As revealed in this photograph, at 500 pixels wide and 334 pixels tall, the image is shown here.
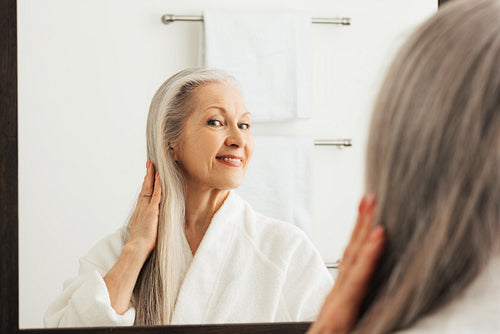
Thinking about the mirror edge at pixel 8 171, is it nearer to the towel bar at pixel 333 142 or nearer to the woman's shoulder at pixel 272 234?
the woman's shoulder at pixel 272 234

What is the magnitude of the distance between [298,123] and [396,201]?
0.62 metres

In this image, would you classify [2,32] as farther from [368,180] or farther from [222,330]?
[368,180]

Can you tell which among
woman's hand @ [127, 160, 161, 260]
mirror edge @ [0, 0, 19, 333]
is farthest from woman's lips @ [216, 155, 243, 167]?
mirror edge @ [0, 0, 19, 333]

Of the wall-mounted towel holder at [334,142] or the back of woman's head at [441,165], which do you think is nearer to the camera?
the back of woman's head at [441,165]

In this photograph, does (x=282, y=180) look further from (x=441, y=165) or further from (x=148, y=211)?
(x=441, y=165)

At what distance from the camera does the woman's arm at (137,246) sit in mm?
933

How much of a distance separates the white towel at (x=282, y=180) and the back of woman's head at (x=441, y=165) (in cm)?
58

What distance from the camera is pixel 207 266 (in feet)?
3.17

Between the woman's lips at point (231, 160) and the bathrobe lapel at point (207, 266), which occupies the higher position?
the woman's lips at point (231, 160)

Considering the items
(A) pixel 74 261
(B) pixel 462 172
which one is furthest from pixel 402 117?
(A) pixel 74 261

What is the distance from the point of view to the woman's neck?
0.97 m

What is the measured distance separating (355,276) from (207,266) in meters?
0.56

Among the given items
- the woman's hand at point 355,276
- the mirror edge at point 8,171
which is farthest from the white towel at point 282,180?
the woman's hand at point 355,276

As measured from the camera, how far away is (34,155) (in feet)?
3.15
